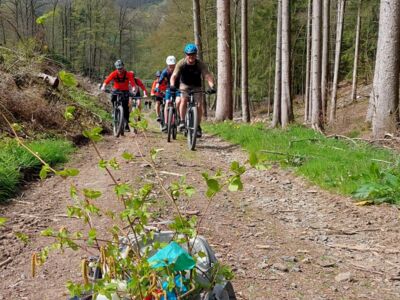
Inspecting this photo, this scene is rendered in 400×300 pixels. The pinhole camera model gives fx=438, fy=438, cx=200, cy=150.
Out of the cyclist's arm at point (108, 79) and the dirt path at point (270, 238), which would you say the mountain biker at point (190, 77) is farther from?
the dirt path at point (270, 238)

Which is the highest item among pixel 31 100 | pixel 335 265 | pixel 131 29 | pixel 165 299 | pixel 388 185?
pixel 131 29

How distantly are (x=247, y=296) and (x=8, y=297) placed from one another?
163 centimetres

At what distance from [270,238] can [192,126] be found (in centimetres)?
464

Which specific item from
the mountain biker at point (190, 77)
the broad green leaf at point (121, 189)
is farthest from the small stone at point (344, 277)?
the mountain biker at point (190, 77)

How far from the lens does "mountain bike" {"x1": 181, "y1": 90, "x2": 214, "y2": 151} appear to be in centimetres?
837

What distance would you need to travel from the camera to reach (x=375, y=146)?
26.8 ft

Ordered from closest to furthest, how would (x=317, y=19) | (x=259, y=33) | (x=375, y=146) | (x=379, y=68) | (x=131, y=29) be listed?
(x=375, y=146), (x=379, y=68), (x=317, y=19), (x=259, y=33), (x=131, y=29)

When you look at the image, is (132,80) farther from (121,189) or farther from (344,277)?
(121,189)

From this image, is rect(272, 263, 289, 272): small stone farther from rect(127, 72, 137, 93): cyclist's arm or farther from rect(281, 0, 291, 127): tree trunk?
rect(281, 0, 291, 127): tree trunk

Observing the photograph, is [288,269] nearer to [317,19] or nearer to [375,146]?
[375,146]

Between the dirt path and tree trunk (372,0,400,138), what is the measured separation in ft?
11.2

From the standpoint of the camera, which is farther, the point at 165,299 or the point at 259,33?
the point at 259,33

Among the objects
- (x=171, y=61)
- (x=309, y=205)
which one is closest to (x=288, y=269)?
(x=309, y=205)

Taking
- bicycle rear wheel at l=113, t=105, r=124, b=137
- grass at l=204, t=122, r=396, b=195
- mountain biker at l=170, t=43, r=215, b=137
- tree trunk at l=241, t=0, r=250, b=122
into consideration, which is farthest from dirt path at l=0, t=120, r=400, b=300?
tree trunk at l=241, t=0, r=250, b=122
